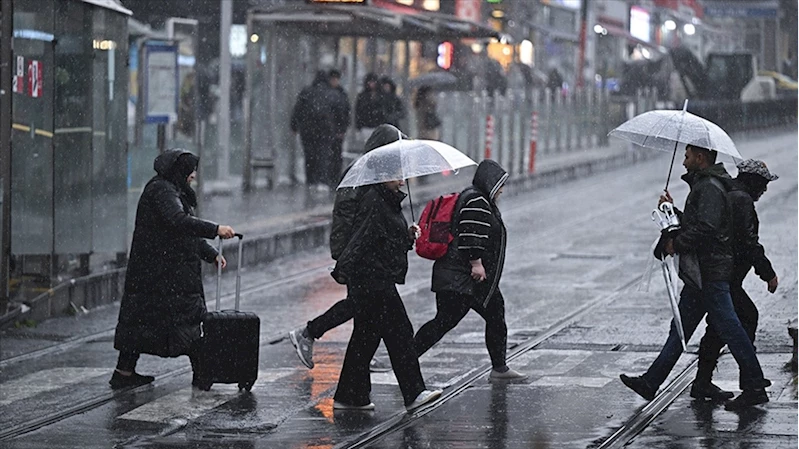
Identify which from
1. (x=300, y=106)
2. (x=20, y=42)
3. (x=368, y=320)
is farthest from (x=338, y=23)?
(x=368, y=320)

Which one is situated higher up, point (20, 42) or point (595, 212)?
point (20, 42)

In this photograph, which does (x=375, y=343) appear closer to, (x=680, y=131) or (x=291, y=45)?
(x=680, y=131)

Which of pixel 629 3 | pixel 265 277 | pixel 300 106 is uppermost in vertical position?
pixel 629 3

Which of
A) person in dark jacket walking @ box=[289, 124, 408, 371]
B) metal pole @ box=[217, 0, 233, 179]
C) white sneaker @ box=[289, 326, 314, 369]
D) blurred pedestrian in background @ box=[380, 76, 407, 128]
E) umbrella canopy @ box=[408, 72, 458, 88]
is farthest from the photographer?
umbrella canopy @ box=[408, 72, 458, 88]

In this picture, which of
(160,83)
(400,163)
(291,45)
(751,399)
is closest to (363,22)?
(291,45)

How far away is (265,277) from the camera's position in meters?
17.5

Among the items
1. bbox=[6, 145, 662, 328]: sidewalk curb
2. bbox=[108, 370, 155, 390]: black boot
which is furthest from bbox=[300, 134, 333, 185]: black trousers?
bbox=[108, 370, 155, 390]: black boot

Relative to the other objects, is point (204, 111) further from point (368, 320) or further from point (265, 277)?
point (368, 320)

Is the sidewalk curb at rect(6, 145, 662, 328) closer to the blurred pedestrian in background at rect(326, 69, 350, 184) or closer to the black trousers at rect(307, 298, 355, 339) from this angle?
the blurred pedestrian in background at rect(326, 69, 350, 184)

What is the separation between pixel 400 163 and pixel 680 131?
1687 millimetres

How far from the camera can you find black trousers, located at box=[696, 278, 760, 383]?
987 cm

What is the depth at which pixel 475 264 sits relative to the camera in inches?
404

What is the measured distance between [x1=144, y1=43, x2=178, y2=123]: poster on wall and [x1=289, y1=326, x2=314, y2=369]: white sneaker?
294 inches

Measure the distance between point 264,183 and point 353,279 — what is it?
1707 cm
